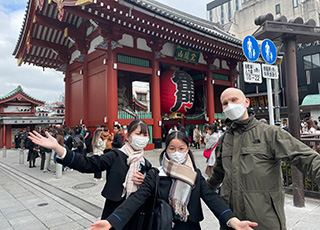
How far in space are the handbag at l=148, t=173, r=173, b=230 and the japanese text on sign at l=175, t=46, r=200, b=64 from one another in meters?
11.4

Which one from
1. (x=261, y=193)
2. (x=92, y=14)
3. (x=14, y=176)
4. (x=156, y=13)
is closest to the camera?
(x=261, y=193)

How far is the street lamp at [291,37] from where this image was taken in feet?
12.4

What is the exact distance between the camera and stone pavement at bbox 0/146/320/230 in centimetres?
337

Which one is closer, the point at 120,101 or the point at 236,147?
the point at 236,147

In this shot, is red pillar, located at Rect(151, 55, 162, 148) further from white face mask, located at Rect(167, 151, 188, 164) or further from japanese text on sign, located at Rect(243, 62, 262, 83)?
white face mask, located at Rect(167, 151, 188, 164)

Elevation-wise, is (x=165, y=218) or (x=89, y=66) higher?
(x=89, y=66)

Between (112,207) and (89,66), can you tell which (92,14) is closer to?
(89,66)

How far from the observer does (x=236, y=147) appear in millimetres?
1652

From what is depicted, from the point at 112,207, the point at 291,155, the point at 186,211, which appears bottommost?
the point at 112,207

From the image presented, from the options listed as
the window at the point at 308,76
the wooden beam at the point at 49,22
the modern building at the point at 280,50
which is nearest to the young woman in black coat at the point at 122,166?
the wooden beam at the point at 49,22

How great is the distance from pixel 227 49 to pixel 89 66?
26.6ft

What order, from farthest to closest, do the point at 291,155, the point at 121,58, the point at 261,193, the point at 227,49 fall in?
the point at 227,49 < the point at 121,58 < the point at 261,193 < the point at 291,155

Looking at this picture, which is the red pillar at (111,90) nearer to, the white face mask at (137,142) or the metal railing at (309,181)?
the metal railing at (309,181)

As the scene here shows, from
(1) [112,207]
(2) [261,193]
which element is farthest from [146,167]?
(2) [261,193]
